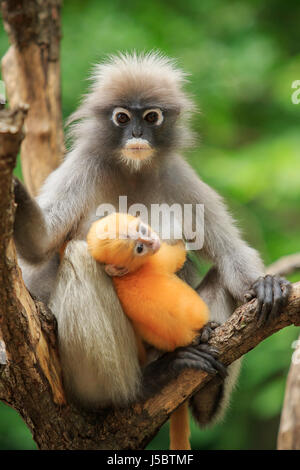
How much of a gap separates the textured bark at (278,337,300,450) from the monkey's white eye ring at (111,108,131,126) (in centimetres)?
214

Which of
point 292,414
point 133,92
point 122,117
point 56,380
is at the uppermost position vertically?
point 133,92

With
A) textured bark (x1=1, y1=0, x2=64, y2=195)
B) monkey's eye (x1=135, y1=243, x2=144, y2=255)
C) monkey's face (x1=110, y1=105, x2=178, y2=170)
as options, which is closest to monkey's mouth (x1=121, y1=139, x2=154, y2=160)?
monkey's face (x1=110, y1=105, x2=178, y2=170)

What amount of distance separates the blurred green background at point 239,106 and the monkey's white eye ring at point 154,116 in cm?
215

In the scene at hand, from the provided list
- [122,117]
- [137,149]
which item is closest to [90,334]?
[137,149]

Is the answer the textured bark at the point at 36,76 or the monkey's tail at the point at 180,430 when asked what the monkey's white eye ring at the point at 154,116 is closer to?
the textured bark at the point at 36,76

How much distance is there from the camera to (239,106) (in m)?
7.58

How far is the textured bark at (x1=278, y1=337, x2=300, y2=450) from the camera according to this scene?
167 inches

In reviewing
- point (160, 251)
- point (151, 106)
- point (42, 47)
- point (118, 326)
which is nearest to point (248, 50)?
point (42, 47)

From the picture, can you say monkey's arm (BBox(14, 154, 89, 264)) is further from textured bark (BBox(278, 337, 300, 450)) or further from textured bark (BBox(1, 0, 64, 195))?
textured bark (BBox(278, 337, 300, 450))

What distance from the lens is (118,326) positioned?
3398 mm

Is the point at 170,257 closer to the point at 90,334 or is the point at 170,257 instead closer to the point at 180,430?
the point at 90,334

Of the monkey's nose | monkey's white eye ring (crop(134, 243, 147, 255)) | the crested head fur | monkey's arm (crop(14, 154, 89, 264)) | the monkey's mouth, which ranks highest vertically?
the crested head fur

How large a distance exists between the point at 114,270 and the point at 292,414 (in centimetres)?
192
